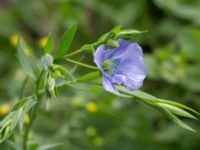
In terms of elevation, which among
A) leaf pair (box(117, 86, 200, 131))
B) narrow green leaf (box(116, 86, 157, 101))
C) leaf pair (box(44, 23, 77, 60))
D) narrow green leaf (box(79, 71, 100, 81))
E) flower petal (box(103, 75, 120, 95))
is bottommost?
leaf pair (box(117, 86, 200, 131))

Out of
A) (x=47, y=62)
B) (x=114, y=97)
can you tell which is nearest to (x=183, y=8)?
(x=114, y=97)

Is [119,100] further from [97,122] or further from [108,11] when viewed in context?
[108,11]

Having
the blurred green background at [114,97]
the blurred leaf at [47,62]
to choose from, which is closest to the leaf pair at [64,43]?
the blurred leaf at [47,62]

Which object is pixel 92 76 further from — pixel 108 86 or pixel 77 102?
pixel 77 102

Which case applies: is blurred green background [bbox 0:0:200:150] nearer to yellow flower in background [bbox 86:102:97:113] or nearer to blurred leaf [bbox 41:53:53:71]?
yellow flower in background [bbox 86:102:97:113]

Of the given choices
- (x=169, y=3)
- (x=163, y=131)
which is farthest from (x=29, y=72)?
(x=169, y=3)

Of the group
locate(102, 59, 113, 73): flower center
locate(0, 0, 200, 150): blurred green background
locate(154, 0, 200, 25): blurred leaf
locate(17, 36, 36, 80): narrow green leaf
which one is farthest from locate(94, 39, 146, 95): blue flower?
locate(154, 0, 200, 25): blurred leaf

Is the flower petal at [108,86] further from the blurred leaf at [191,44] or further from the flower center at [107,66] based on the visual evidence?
the blurred leaf at [191,44]
